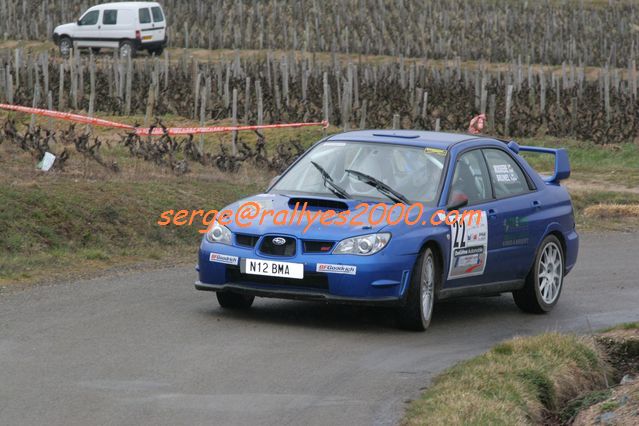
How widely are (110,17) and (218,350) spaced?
44.1 metres

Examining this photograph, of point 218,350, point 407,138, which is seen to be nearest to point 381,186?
point 407,138

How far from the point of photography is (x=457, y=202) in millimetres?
12109

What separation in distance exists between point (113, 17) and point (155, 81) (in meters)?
17.8

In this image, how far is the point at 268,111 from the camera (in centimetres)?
3609

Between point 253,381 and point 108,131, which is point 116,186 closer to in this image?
point 253,381

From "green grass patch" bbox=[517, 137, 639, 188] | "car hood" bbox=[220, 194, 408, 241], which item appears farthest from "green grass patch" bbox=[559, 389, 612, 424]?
"green grass patch" bbox=[517, 137, 639, 188]

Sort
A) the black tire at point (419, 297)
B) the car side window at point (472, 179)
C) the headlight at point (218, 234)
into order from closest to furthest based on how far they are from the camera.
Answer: the black tire at point (419, 297) → the headlight at point (218, 234) → the car side window at point (472, 179)

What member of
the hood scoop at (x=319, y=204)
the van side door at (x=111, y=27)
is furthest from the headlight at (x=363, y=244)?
the van side door at (x=111, y=27)

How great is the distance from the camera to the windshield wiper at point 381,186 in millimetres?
12062

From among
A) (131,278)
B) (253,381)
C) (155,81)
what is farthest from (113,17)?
(253,381)

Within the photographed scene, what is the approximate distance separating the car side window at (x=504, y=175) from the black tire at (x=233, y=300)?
7.92 ft

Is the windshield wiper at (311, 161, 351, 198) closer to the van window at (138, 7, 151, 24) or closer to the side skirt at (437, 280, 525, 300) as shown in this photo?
the side skirt at (437, 280, 525, 300)

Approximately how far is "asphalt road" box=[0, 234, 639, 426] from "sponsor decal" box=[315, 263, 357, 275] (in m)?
0.49

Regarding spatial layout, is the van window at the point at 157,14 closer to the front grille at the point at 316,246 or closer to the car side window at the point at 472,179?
the car side window at the point at 472,179
